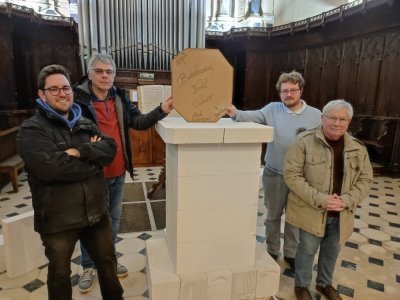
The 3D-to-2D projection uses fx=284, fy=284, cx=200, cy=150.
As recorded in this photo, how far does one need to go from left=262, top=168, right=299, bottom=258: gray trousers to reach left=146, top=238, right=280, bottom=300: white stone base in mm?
418

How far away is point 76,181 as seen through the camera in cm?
127

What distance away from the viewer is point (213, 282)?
1.50m

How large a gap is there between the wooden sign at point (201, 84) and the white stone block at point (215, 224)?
1.57 ft

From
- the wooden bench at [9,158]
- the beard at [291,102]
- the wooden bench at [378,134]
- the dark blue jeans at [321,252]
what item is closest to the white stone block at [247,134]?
the beard at [291,102]

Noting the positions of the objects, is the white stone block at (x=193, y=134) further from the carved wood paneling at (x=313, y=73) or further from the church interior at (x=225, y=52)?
the carved wood paneling at (x=313, y=73)

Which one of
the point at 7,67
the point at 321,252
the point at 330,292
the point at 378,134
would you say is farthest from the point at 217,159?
the point at 7,67

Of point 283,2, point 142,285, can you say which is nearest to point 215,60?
point 142,285

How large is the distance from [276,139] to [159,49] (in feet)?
13.9

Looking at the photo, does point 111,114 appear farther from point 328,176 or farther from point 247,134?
point 328,176

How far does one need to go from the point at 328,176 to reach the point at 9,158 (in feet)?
13.6

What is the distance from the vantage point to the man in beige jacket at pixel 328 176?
5.02ft

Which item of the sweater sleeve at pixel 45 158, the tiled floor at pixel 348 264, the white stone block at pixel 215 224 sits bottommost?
the tiled floor at pixel 348 264

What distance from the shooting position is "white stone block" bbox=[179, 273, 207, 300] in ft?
4.84

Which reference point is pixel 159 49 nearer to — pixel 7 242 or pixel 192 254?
pixel 7 242
